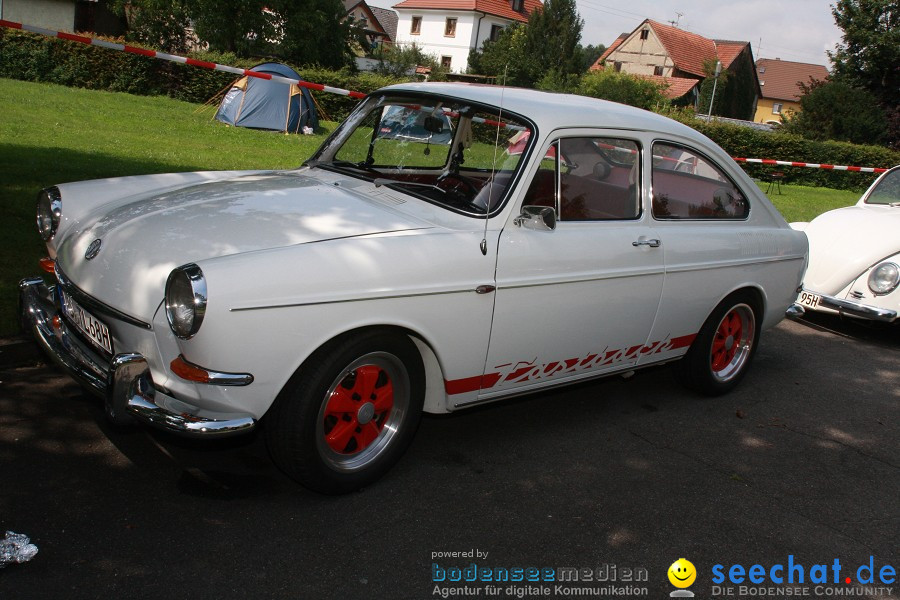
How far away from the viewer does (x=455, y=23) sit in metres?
70.1

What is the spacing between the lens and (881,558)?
3.57 meters

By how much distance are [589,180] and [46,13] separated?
125ft

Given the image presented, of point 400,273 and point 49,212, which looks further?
point 49,212

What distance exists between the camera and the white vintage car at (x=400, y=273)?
3.10 metres

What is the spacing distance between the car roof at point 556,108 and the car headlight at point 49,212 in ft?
6.42

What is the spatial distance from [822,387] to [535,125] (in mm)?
3293

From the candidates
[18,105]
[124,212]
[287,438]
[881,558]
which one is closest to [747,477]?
[881,558]

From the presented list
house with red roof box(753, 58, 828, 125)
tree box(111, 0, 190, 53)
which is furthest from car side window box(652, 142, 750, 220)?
house with red roof box(753, 58, 828, 125)

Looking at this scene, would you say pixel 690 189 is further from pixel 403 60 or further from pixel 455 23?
pixel 455 23

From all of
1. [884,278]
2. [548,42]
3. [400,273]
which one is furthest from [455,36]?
[400,273]

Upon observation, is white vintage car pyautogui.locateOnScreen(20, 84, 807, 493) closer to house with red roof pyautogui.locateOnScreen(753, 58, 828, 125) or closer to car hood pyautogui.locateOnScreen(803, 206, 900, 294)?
car hood pyautogui.locateOnScreen(803, 206, 900, 294)

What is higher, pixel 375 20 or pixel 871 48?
pixel 375 20

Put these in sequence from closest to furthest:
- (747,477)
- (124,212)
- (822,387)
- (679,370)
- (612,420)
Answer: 1. (124,212)
2. (747,477)
3. (612,420)
4. (679,370)
5. (822,387)

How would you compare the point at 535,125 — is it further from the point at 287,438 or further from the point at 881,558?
the point at 881,558
